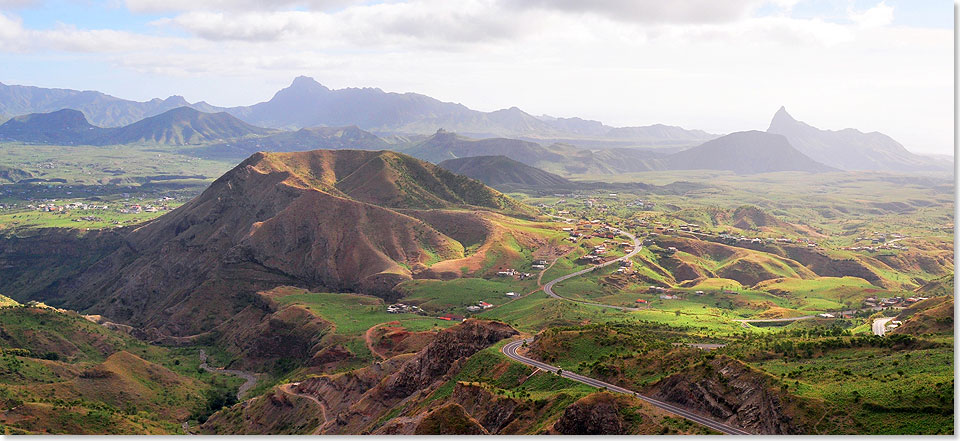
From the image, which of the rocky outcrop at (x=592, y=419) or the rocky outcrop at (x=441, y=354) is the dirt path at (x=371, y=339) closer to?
the rocky outcrop at (x=441, y=354)

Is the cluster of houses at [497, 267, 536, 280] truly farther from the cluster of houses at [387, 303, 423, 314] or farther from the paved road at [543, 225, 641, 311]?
the cluster of houses at [387, 303, 423, 314]

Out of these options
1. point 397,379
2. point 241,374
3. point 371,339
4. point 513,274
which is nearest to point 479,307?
point 513,274

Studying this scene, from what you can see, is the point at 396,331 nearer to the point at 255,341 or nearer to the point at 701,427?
the point at 255,341

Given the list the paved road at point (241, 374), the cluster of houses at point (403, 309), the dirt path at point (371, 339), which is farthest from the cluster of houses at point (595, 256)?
the paved road at point (241, 374)

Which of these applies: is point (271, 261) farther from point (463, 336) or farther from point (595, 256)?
point (463, 336)

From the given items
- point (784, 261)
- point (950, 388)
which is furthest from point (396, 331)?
point (784, 261)
